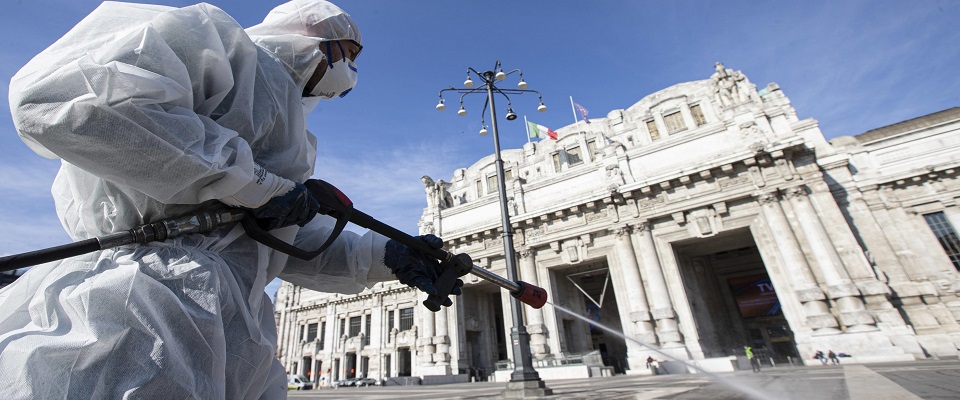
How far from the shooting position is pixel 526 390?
7.48 m

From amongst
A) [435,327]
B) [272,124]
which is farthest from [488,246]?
[272,124]

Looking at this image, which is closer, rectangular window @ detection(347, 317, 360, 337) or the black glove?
the black glove

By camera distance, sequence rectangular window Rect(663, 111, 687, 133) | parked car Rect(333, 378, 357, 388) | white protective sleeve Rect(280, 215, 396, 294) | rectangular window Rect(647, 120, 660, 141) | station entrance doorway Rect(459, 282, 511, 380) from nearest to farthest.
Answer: white protective sleeve Rect(280, 215, 396, 294) → rectangular window Rect(663, 111, 687, 133) → rectangular window Rect(647, 120, 660, 141) → station entrance doorway Rect(459, 282, 511, 380) → parked car Rect(333, 378, 357, 388)

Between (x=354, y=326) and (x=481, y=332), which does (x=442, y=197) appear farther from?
(x=354, y=326)

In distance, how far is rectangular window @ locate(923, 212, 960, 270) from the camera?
1441cm

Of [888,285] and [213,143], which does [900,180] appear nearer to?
[888,285]

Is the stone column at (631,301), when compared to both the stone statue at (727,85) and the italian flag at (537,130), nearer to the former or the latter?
the stone statue at (727,85)

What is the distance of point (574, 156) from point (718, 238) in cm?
1036

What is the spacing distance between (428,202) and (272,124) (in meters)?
26.7

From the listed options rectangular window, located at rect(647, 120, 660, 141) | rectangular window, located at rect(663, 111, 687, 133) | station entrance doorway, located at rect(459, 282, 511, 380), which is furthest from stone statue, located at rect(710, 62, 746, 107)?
station entrance doorway, located at rect(459, 282, 511, 380)

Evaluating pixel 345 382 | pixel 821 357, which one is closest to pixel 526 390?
pixel 821 357

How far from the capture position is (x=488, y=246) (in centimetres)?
2323

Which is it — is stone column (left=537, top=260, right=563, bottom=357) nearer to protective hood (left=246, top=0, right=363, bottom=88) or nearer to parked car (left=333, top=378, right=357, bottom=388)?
parked car (left=333, top=378, right=357, bottom=388)

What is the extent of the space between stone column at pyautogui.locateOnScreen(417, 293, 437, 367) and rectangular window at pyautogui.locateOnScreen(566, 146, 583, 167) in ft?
43.4
